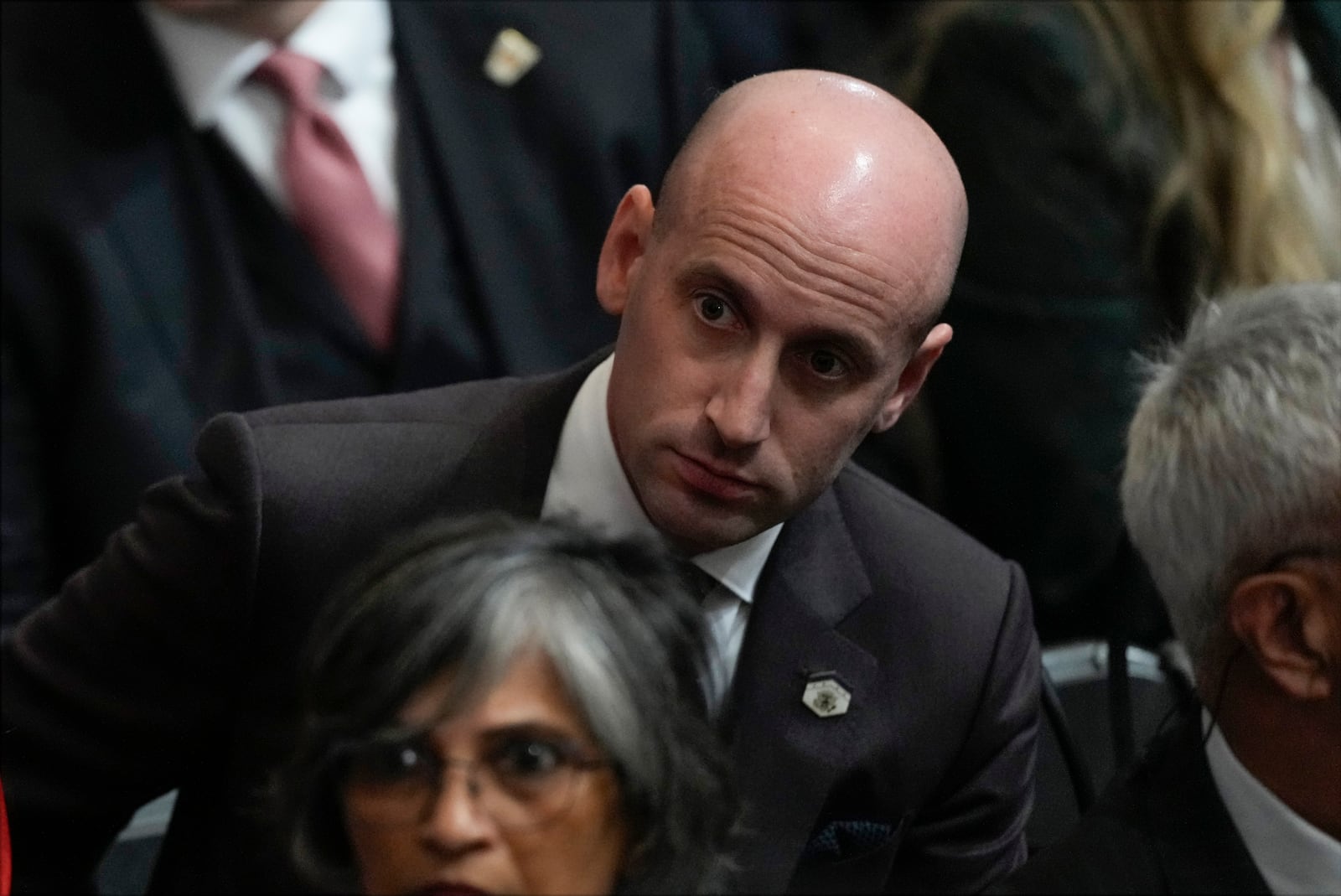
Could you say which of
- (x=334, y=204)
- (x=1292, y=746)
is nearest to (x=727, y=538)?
(x=1292, y=746)

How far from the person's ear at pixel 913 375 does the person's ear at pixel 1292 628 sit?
0.70 feet

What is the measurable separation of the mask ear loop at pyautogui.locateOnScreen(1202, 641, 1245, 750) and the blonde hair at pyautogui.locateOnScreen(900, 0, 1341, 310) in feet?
1.38

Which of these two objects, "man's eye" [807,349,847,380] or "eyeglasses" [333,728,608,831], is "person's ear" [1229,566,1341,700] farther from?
"eyeglasses" [333,728,608,831]

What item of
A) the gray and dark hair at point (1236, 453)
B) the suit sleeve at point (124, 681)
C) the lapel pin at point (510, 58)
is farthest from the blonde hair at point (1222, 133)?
the suit sleeve at point (124, 681)

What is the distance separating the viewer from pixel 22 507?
1.34 meters

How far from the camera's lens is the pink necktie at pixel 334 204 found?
4.47 feet

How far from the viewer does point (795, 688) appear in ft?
3.46

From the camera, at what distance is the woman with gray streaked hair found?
726 mm

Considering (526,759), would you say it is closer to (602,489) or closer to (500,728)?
(500,728)

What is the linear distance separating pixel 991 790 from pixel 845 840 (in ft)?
0.44

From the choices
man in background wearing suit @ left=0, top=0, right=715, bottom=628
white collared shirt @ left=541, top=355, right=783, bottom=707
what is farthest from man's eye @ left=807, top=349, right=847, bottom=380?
man in background wearing suit @ left=0, top=0, right=715, bottom=628

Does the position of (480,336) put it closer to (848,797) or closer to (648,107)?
(648,107)

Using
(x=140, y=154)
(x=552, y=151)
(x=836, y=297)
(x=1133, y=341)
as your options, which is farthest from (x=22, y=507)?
(x=1133, y=341)

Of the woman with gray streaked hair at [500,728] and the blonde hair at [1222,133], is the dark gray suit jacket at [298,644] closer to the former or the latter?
the woman with gray streaked hair at [500,728]
